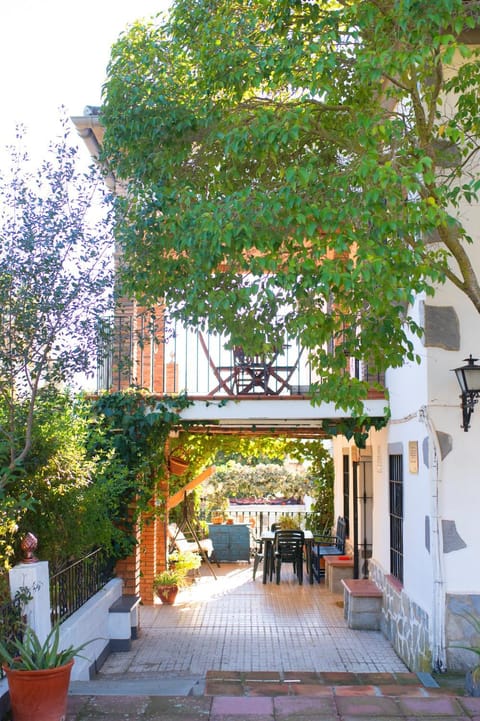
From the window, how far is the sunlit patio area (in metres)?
0.91

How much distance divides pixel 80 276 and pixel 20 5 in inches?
98.0

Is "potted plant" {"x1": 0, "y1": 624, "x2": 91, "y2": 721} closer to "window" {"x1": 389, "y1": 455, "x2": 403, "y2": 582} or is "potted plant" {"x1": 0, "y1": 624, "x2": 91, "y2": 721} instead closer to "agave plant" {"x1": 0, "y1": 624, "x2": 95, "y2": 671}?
"agave plant" {"x1": 0, "y1": 624, "x2": 95, "y2": 671}

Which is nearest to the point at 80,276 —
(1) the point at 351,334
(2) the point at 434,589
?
(1) the point at 351,334

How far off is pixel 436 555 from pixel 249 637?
3.22m

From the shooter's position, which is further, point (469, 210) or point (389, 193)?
point (469, 210)

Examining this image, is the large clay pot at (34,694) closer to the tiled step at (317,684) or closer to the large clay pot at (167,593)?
the tiled step at (317,684)

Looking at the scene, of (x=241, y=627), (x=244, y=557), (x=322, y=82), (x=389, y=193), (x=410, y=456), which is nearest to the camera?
(x=389, y=193)

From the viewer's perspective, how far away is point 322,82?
5.40 metres

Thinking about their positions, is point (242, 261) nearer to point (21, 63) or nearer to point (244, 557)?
point (21, 63)

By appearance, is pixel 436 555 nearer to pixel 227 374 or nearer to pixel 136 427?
pixel 227 374

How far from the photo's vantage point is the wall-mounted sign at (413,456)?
7.57 meters

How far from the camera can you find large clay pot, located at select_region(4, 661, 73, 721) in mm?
4734

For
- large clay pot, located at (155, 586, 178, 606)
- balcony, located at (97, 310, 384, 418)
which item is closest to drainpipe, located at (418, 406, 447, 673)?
balcony, located at (97, 310, 384, 418)

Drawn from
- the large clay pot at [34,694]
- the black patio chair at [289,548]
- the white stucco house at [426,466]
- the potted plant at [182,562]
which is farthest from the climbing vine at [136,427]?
the large clay pot at [34,694]
